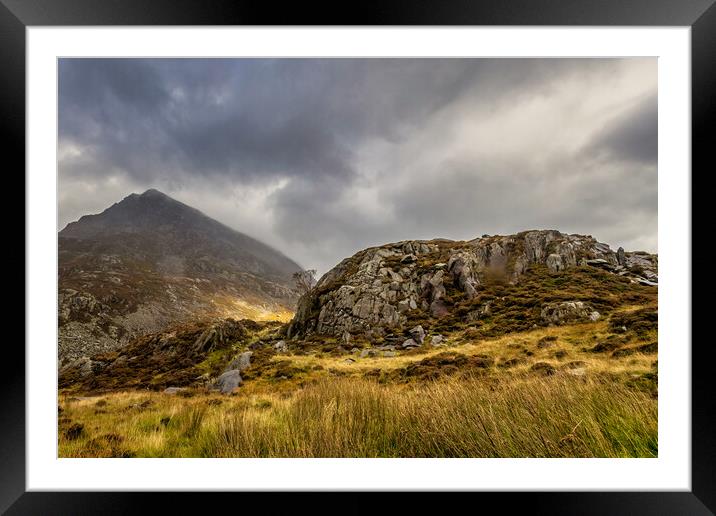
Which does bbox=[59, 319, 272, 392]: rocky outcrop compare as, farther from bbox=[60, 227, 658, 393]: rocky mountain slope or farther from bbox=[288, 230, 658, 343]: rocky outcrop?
bbox=[288, 230, 658, 343]: rocky outcrop

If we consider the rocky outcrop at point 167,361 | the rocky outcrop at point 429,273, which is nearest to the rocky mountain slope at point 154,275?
the rocky outcrop at point 167,361

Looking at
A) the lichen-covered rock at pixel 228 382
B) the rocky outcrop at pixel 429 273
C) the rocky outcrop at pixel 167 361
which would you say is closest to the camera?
the lichen-covered rock at pixel 228 382

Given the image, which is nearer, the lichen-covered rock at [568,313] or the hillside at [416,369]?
the hillside at [416,369]

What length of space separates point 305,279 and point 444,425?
22.6m

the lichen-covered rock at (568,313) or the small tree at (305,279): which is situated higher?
the small tree at (305,279)

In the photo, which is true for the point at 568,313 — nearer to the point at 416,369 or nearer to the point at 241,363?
the point at 416,369

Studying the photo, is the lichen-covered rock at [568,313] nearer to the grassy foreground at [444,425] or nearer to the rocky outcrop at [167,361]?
the grassy foreground at [444,425]

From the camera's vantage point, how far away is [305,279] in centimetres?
2402

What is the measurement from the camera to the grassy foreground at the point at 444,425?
6.45ft

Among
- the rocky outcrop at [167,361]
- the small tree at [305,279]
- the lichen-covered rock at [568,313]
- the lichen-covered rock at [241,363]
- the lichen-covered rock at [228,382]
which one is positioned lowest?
the rocky outcrop at [167,361]

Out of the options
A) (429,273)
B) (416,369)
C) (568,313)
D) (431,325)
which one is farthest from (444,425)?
(429,273)
